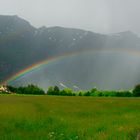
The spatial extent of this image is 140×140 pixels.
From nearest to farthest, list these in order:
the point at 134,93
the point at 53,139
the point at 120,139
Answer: the point at 120,139
the point at 53,139
the point at 134,93

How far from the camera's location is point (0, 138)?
540 inches

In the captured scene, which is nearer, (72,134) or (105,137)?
(105,137)

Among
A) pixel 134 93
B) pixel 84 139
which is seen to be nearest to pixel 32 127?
pixel 84 139

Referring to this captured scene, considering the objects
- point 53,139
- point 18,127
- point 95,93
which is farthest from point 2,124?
point 95,93

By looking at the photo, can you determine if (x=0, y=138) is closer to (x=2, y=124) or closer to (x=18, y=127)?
(x=18, y=127)

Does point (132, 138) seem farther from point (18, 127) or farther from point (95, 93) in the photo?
point (95, 93)

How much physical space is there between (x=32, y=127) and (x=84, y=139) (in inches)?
234

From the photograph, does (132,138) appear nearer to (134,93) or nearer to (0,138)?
(0,138)

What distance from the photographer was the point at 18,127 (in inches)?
733

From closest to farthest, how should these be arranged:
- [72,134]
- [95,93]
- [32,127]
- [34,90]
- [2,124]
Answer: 1. [72,134]
2. [32,127]
3. [2,124]
4. [95,93]
5. [34,90]

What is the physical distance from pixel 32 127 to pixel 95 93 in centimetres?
16513

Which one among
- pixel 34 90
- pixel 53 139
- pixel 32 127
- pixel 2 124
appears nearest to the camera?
pixel 53 139

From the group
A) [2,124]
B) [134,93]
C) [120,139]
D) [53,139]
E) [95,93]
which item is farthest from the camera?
[95,93]

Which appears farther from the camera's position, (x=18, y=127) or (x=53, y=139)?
(x=18, y=127)
